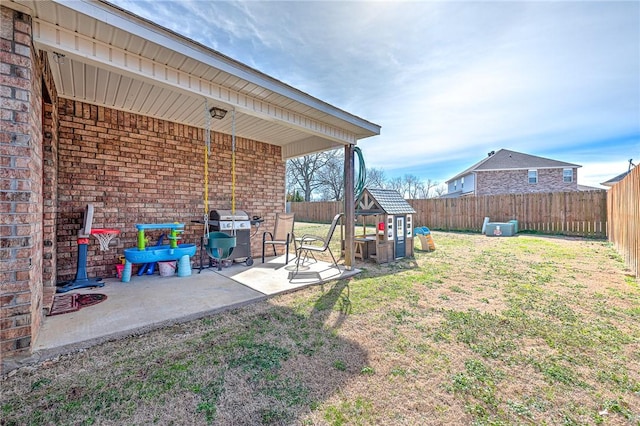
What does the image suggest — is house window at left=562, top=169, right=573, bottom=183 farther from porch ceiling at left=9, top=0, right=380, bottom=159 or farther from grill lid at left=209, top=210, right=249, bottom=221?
grill lid at left=209, top=210, right=249, bottom=221

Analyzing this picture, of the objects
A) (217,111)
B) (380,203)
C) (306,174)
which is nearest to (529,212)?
(380,203)

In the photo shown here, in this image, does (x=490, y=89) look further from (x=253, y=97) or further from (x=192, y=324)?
(x=192, y=324)

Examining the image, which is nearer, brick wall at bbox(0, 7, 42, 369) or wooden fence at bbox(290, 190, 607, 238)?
brick wall at bbox(0, 7, 42, 369)

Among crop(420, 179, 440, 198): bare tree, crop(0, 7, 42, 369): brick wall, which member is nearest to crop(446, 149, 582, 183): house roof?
crop(420, 179, 440, 198): bare tree

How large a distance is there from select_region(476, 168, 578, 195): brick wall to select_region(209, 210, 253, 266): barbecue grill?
19.9 m

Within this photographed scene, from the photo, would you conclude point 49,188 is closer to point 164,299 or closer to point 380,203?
point 164,299

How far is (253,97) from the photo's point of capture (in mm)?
3494

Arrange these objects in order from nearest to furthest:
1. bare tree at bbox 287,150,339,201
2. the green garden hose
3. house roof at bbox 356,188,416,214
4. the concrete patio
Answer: the concrete patio
the green garden hose
house roof at bbox 356,188,416,214
bare tree at bbox 287,150,339,201

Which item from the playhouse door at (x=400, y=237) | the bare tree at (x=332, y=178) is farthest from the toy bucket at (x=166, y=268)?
the bare tree at (x=332, y=178)

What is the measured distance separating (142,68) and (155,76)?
120 millimetres

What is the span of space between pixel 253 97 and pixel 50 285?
373cm

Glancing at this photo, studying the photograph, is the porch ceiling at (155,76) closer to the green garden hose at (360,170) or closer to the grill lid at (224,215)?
the green garden hose at (360,170)

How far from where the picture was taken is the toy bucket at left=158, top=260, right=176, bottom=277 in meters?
4.48

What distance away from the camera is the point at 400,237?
6422 mm
